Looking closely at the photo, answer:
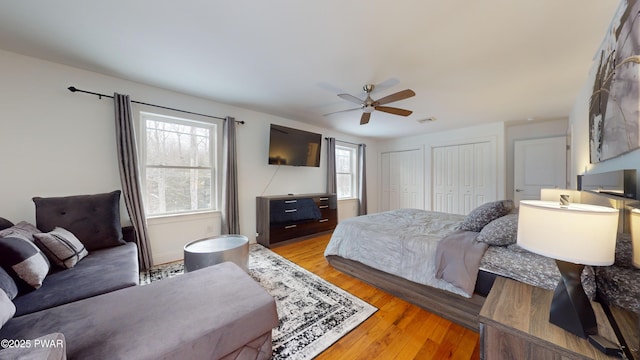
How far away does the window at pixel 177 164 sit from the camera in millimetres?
2977

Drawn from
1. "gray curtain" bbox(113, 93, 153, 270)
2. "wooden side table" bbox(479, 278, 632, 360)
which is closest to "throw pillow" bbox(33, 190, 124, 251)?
"gray curtain" bbox(113, 93, 153, 270)

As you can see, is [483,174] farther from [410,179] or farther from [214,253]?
[214,253]

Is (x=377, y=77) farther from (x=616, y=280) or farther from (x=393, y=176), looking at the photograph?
(x=393, y=176)

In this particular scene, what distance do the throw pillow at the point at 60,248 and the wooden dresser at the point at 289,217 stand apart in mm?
2208

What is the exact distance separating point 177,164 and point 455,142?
5557mm

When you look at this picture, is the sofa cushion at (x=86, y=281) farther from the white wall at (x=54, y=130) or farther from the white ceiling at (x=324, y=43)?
the white ceiling at (x=324, y=43)

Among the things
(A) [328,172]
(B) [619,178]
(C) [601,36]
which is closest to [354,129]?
(A) [328,172]

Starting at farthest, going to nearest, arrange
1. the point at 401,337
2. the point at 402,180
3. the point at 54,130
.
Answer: the point at 402,180
the point at 54,130
the point at 401,337

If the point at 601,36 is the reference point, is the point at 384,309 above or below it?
below

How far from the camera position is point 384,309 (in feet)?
6.55

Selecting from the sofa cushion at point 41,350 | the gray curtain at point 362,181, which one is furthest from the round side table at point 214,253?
the gray curtain at point 362,181

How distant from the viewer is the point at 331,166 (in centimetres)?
508

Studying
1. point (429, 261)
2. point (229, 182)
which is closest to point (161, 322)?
point (429, 261)

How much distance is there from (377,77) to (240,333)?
8.71 ft
